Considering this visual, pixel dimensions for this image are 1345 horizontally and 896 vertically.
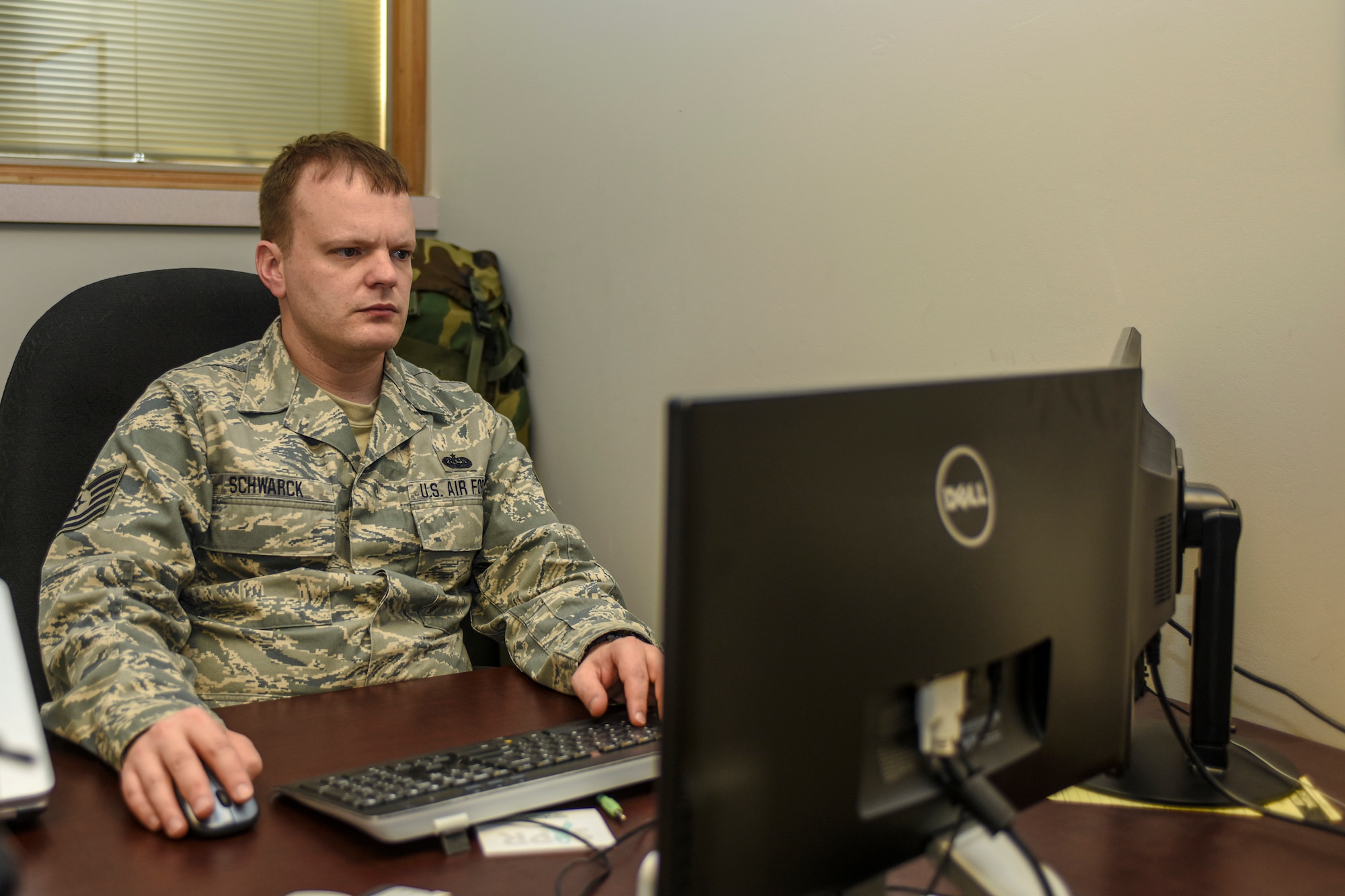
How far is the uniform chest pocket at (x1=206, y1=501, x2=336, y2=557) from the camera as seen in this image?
131cm

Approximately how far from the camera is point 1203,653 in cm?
100

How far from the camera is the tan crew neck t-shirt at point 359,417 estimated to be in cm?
148

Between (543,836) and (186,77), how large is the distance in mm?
2027

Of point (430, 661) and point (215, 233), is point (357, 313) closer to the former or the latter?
point (430, 661)

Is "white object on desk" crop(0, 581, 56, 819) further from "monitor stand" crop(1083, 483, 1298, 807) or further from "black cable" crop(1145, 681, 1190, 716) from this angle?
"black cable" crop(1145, 681, 1190, 716)

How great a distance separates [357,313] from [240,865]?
0.84m

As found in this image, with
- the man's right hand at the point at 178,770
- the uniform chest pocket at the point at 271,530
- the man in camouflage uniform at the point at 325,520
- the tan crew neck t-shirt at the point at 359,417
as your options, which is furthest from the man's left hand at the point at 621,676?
the tan crew neck t-shirt at the point at 359,417

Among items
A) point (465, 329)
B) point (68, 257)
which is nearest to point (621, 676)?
point (465, 329)

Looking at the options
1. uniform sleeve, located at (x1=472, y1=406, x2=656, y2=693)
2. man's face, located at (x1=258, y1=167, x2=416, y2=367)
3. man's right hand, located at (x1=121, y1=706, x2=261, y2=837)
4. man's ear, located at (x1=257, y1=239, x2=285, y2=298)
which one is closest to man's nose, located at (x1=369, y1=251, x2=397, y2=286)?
man's face, located at (x1=258, y1=167, x2=416, y2=367)

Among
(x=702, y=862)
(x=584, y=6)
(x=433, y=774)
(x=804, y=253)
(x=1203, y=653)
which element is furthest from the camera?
(x=584, y=6)

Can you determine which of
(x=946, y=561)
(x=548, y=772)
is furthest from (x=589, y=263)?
(x=946, y=561)

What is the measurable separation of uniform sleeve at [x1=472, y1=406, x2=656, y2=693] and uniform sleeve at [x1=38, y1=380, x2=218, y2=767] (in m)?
0.36

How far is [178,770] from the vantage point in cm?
81

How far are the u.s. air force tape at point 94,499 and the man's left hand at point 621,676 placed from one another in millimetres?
558
